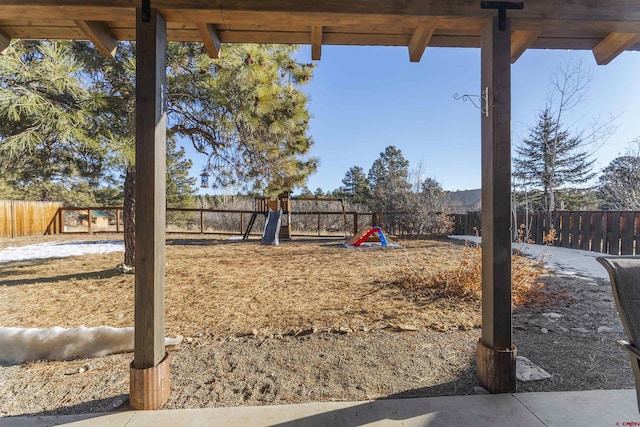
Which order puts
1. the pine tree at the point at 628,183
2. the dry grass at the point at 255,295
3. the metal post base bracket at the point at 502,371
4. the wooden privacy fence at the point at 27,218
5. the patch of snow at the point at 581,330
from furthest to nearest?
the wooden privacy fence at the point at 27,218
the pine tree at the point at 628,183
the dry grass at the point at 255,295
the patch of snow at the point at 581,330
the metal post base bracket at the point at 502,371

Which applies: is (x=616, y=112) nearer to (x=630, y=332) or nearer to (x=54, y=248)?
(x=630, y=332)

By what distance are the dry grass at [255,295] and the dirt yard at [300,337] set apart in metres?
0.02

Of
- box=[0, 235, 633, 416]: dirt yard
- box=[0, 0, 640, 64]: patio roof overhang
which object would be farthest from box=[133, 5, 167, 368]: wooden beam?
box=[0, 235, 633, 416]: dirt yard

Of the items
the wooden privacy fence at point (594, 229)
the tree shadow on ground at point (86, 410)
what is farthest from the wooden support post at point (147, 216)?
→ the wooden privacy fence at point (594, 229)

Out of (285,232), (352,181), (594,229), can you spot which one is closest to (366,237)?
(285,232)

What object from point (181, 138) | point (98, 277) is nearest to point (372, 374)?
point (98, 277)

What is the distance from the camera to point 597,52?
2.00 meters

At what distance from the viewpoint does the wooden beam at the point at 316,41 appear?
5.91 ft

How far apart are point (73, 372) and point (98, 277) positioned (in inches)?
116

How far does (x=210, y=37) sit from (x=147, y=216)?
117 cm

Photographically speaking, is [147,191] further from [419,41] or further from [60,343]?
[419,41]

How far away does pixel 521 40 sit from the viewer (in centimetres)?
193

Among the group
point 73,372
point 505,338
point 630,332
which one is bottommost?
point 73,372

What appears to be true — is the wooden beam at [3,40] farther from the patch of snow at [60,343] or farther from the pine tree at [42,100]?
the patch of snow at [60,343]
